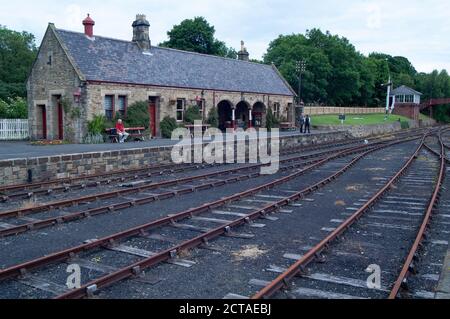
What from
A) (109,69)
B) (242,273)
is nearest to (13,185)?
(242,273)

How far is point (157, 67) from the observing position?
97.2 feet

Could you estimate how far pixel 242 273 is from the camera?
6.61m

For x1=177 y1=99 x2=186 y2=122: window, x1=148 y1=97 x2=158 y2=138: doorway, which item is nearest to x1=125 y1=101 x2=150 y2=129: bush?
x1=148 y1=97 x2=158 y2=138: doorway

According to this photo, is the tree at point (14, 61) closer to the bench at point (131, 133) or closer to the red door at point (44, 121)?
the red door at point (44, 121)

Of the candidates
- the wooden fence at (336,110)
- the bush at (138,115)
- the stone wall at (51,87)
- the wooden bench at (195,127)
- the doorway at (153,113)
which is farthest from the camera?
the wooden fence at (336,110)

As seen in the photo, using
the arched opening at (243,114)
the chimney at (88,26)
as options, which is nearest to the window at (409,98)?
the arched opening at (243,114)

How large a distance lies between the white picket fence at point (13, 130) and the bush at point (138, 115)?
6.94m

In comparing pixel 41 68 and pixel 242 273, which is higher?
pixel 41 68

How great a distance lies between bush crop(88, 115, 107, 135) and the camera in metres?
24.3

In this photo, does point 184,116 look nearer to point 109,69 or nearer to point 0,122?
point 109,69

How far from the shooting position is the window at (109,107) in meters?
25.5

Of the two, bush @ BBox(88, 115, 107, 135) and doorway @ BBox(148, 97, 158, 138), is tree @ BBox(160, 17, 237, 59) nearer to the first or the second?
doorway @ BBox(148, 97, 158, 138)

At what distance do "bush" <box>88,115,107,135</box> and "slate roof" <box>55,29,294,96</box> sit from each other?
2.17 metres
